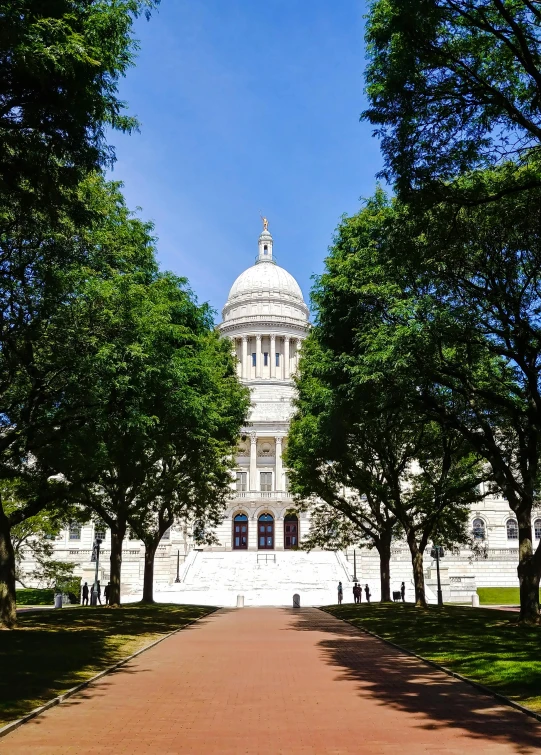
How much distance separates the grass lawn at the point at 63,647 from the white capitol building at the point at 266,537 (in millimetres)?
12669

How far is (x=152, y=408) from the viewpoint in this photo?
87.8 ft

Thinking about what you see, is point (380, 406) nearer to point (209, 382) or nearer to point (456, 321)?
point (456, 321)

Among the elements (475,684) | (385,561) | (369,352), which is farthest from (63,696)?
(385,561)

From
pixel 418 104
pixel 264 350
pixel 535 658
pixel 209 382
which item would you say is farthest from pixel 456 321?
pixel 264 350

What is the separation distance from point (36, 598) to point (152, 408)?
94.7 feet

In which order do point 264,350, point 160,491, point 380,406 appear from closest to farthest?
point 380,406 < point 160,491 < point 264,350

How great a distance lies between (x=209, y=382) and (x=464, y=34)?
63.2 feet

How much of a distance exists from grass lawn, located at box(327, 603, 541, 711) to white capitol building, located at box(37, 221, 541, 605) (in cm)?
1884

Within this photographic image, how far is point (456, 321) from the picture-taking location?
70.0ft

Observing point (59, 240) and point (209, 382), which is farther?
point (209, 382)

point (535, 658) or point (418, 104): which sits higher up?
point (418, 104)

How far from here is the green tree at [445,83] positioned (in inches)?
545

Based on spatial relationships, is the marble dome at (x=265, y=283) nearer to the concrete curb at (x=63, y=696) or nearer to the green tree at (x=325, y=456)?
the green tree at (x=325, y=456)

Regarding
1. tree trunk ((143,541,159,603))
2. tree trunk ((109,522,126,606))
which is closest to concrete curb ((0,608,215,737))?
tree trunk ((109,522,126,606))
